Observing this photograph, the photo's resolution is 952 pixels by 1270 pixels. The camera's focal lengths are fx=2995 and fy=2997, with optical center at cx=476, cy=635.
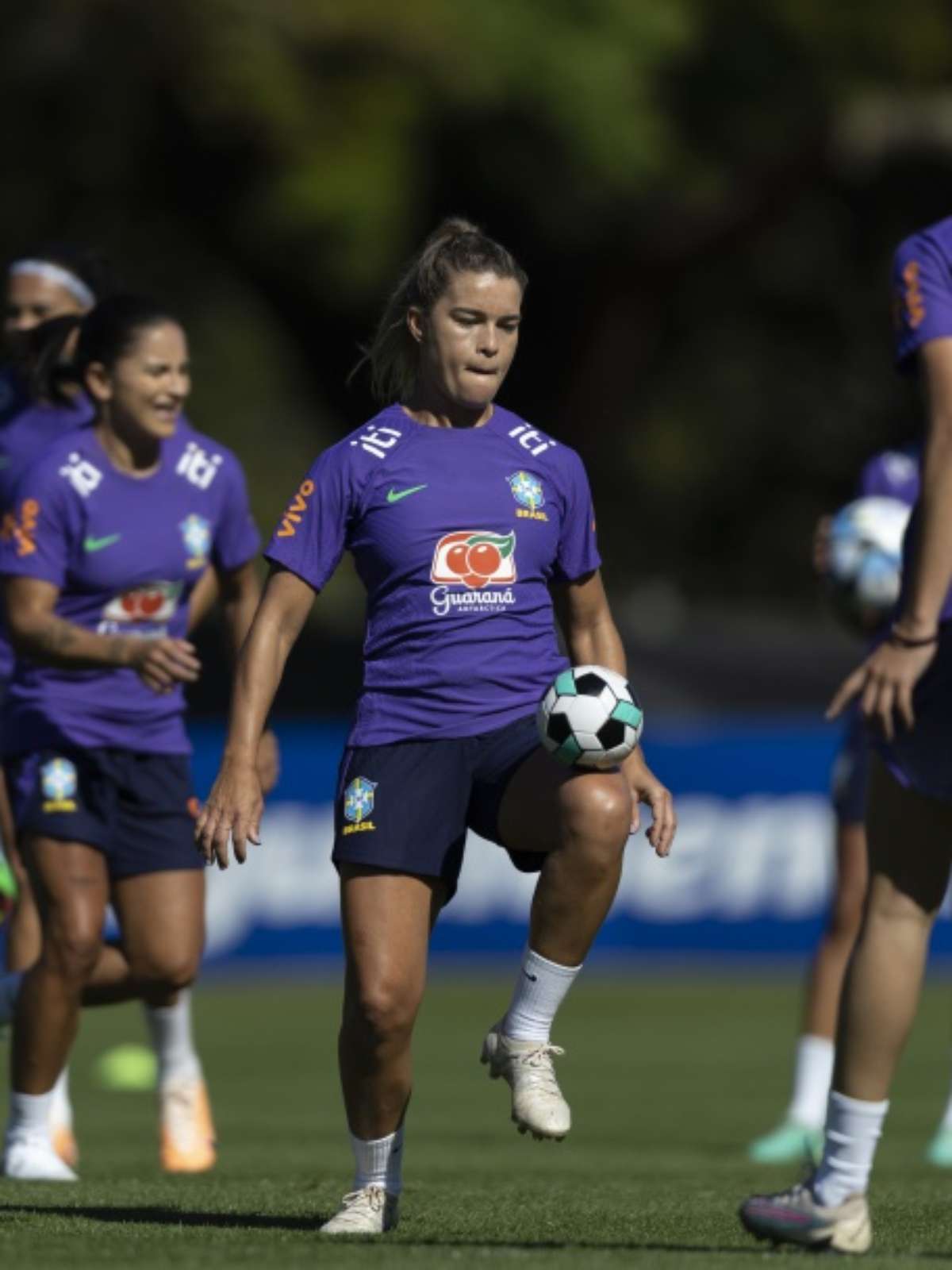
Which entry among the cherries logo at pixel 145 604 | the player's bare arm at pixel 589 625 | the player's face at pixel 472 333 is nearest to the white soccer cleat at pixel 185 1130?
the cherries logo at pixel 145 604

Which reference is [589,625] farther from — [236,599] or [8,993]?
[8,993]

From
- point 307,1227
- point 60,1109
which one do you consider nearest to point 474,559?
point 307,1227

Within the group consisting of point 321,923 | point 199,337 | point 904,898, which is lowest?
point 321,923

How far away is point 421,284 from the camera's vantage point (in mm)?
6910

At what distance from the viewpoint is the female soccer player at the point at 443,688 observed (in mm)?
6609

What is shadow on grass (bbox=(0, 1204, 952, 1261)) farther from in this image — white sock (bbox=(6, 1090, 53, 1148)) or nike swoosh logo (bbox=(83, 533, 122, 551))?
nike swoosh logo (bbox=(83, 533, 122, 551))

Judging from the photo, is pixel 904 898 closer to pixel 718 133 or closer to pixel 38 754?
pixel 38 754

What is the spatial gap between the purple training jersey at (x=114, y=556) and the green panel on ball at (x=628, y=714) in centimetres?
235

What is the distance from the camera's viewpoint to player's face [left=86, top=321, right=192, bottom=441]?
8.63 m

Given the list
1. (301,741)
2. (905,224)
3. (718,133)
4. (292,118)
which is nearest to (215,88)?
(292,118)

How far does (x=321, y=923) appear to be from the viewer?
17.8 m

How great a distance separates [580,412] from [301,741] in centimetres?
1124

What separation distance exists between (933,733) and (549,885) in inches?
42.2

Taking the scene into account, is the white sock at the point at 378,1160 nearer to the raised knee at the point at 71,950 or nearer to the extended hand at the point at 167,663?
the extended hand at the point at 167,663
